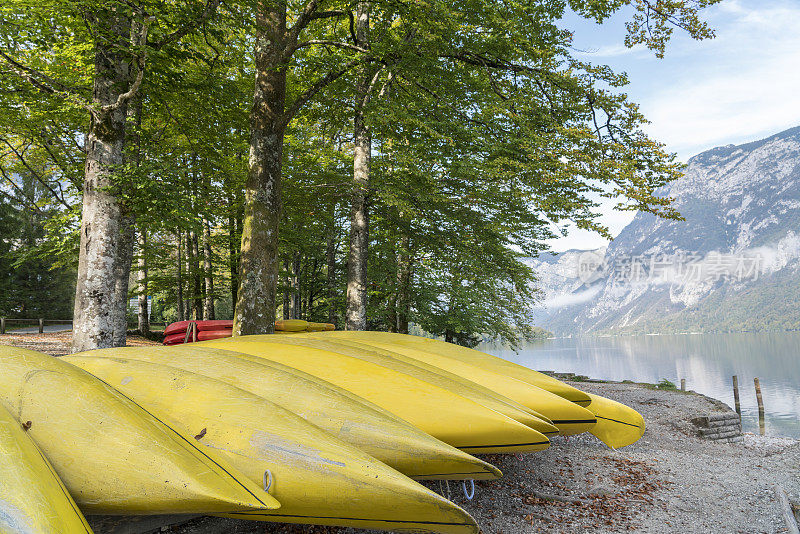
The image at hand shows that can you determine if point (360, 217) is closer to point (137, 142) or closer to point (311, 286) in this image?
point (137, 142)

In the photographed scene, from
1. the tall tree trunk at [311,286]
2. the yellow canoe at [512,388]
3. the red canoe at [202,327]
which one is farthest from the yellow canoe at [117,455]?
the tall tree trunk at [311,286]

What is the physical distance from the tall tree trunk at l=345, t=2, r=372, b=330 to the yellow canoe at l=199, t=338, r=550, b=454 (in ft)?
19.5

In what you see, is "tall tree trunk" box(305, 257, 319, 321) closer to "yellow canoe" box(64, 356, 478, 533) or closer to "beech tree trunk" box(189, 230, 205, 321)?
"beech tree trunk" box(189, 230, 205, 321)

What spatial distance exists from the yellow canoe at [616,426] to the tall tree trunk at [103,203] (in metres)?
6.56

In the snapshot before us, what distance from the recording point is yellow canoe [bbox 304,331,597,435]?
3982 mm

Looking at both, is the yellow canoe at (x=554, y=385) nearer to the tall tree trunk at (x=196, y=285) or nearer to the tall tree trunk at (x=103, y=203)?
the tall tree trunk at (x=103, y=203)

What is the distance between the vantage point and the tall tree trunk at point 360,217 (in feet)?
32.1

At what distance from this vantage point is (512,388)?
4305 millimetres

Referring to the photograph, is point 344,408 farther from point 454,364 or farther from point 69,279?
point 69,279

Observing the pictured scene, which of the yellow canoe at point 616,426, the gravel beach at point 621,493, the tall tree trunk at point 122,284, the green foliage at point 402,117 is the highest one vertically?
the green foliage at point 402,117

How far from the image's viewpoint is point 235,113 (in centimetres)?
1034

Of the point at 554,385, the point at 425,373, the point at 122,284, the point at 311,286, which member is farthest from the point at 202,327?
the point at 311,286

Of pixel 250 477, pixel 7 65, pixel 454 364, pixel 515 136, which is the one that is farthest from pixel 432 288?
pixel 250 477

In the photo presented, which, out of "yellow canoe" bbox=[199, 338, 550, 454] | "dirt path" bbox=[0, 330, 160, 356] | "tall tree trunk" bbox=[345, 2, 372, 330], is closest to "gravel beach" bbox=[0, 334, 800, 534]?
"yellow canoe" bbox=[199, 338, 550, 454]
